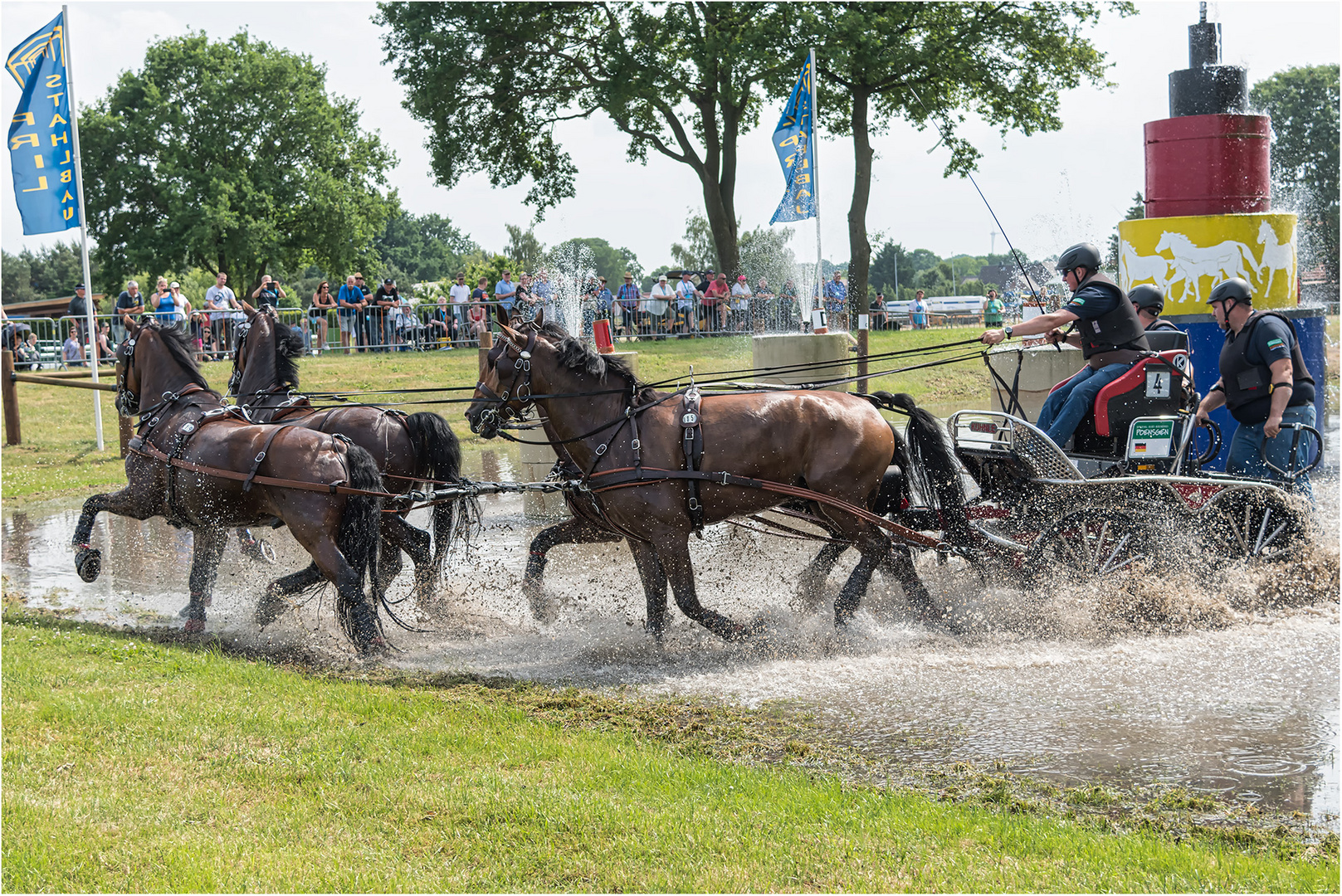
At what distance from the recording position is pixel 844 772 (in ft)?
16.5

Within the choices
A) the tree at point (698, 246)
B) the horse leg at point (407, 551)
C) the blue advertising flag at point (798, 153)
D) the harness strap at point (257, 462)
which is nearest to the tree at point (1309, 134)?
the tree at point (698, 246)

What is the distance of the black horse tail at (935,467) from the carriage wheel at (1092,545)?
536mm

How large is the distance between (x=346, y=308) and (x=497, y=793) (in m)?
20.4

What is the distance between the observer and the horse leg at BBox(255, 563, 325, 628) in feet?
25.9

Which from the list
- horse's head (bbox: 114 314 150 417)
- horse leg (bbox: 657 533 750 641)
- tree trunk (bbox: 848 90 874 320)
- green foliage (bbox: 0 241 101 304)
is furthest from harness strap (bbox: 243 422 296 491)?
green foliage (bbox: 0 241 101 304)

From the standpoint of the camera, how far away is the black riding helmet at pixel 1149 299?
29.9ft

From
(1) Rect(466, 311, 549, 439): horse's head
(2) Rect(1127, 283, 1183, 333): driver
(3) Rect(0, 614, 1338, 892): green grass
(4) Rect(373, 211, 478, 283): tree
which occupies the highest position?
(4) Rect(373, 211, 478, 283): tree

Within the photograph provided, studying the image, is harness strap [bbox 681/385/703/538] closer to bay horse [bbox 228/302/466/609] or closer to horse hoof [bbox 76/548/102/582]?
bay horse [bbox 228/302/466/609]

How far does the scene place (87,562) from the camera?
7945 mm

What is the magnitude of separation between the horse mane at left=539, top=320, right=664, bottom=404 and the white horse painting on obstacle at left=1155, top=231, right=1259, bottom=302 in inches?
218

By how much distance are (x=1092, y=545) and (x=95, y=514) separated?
272 inches

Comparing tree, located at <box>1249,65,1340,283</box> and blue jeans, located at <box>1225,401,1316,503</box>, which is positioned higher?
tree, located at <box>1249,65,1340,283</box>

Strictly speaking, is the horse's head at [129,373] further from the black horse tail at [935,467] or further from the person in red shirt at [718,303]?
the person in red shirt at [718,303]

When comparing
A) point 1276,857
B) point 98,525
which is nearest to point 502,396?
point 1276,857
